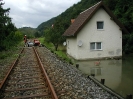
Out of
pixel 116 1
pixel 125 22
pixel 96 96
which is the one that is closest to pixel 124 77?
pixel 96 96

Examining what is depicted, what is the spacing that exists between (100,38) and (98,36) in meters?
0.31

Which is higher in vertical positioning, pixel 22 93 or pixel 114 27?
pixel 114 27

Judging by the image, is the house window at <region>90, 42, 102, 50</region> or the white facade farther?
the house window at <region>90, 42, 102, 50</region>

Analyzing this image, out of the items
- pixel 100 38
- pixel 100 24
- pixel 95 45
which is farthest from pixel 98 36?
pixel 100 24

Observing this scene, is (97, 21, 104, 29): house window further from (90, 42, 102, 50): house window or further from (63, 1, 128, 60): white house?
(90, 42, 102, 50): house window

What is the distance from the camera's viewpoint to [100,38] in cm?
1814

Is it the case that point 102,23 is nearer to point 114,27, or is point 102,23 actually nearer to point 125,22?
point 114,27

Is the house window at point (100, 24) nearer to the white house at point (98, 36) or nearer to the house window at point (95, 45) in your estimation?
the white house at point (98, 36)

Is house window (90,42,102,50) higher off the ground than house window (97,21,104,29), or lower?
lower

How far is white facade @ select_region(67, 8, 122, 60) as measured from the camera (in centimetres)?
1778

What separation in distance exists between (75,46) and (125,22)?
36.6 feet

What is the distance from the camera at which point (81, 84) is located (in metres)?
7.07

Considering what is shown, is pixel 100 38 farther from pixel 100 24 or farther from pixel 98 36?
pixel 100 24

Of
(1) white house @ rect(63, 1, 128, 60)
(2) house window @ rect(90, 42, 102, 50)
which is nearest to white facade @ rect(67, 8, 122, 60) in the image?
(1) white house @ rect(63, 1, 128, 60)
